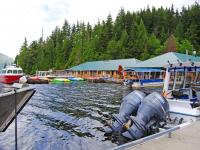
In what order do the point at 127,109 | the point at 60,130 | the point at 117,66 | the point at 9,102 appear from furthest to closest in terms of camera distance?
the point at 117,66
the point at 60,130
the point at 127,109
the point at 9,102

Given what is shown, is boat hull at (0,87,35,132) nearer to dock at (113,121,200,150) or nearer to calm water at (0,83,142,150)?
calm water at (0,83,142,150)

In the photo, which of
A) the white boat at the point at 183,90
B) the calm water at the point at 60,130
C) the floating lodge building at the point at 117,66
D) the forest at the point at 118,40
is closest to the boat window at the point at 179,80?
the white boat at the point at 183,90

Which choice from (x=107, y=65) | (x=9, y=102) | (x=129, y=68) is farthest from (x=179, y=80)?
(x=107, y=65)

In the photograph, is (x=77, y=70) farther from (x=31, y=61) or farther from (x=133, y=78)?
(x=133, y=78)

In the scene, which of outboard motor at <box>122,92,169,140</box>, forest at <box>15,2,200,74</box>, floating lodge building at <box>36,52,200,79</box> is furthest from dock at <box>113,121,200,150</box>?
forest at <box>15,2,200,74</box>

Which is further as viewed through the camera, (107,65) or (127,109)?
(107,65)

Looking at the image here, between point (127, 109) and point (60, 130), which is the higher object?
point (127, 109)

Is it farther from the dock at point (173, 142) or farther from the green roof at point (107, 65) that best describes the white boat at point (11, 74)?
the dock at point (173, 142)

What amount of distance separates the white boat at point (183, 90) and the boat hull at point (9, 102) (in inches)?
259

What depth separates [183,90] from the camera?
13.5m

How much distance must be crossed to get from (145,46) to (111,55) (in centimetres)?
990

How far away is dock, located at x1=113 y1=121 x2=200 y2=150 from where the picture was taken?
645 centimetres

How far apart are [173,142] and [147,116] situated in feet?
8.04

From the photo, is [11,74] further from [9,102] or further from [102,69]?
[9,102]
